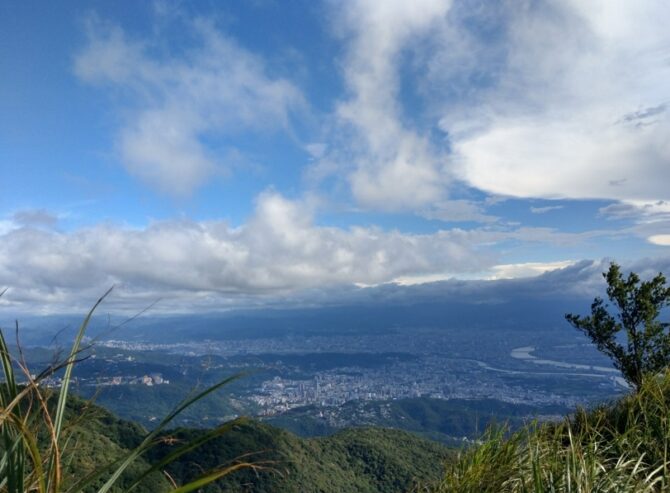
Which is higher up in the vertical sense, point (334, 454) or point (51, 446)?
point (51, 446)

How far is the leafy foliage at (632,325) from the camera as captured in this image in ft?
51.1

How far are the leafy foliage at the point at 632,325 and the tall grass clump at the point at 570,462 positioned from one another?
11153mm

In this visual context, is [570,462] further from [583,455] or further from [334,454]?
[334,454]

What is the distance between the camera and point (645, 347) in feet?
51.5

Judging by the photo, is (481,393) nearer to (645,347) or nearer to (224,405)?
(224,405)

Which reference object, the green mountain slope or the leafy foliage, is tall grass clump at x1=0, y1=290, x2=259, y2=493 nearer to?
the leafy foliage

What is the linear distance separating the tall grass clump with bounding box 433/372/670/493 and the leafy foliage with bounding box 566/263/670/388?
11153mm

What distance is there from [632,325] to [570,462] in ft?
50.1

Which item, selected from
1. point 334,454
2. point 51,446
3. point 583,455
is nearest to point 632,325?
point 583,455

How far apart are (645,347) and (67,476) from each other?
60.0 ft

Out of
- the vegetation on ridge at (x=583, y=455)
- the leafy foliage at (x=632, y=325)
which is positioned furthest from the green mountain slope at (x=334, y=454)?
the vegetation on ridge at (x=583, y=455)

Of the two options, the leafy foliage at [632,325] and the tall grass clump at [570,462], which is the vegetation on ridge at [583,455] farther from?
the leafy foliage at [632,325]

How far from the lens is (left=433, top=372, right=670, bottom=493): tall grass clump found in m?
3.47

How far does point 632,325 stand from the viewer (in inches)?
643
